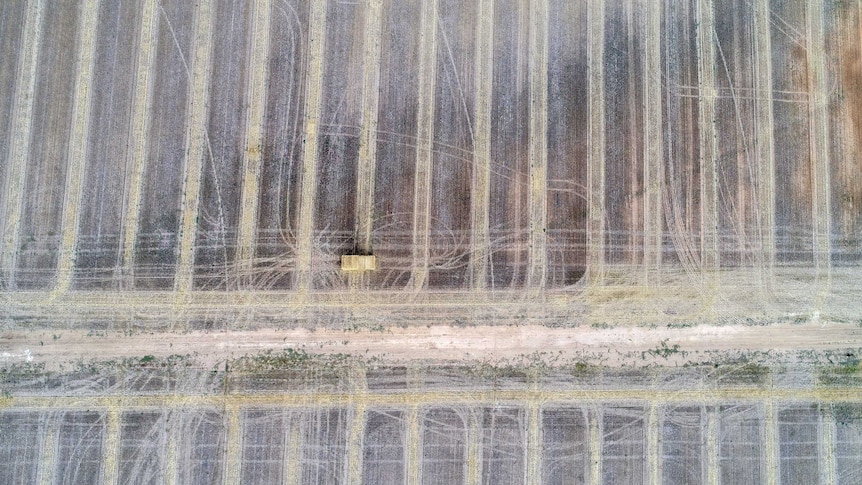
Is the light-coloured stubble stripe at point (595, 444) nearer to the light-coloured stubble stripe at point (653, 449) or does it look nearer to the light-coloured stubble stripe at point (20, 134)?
the light-coloured stubble stripe at point (653, 449)

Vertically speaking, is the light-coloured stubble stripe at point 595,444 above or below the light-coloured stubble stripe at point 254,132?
below

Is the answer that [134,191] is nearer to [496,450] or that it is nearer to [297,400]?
[297,400]

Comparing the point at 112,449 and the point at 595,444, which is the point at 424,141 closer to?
the point at 595,444

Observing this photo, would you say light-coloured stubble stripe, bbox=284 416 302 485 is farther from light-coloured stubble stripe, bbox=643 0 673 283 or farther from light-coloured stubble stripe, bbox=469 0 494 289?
light-coloured stubble stripe, bbox=643 0 673 283

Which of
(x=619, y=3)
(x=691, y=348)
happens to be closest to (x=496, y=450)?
(x=691, y=348)

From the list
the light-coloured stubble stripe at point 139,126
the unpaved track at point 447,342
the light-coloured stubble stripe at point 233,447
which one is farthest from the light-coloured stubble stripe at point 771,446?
the light-coloured stubble stripe at point 139,126

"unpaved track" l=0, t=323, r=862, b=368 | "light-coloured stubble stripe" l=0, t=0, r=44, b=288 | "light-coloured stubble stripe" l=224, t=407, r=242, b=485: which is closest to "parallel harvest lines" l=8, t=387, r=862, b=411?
"light-coloured stubble stripe" l=224, t=407, r=242, b=485

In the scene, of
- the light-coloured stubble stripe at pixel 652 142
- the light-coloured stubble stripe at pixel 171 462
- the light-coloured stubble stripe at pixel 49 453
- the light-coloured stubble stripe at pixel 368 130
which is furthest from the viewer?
the light-coloured stubble stripe at pixel 652 142
